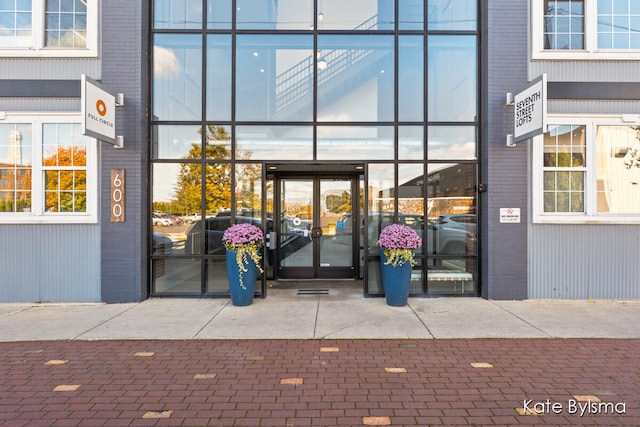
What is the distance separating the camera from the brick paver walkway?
3.16 metres

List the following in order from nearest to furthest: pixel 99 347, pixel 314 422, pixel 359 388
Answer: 1. pixel 314 422
2. pixel 359 388
3. pixel 99 347

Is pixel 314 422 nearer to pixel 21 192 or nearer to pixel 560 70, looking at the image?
pixel 21 192

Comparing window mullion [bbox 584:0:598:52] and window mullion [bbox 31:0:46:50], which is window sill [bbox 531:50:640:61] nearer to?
window mullion [bbox 584:0:598:52]

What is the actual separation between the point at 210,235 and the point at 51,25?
5275 millimetres

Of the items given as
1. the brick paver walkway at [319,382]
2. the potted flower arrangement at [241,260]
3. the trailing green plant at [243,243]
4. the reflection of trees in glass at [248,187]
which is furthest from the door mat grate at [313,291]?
the brick paver walkway at [319,382]

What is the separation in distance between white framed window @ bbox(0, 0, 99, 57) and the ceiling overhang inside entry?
4192mm

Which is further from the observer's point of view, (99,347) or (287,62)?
(287,62)

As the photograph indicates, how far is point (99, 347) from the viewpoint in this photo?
185 inches

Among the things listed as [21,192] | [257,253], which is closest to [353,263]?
[257,253]

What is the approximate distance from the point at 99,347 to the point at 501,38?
8.82m

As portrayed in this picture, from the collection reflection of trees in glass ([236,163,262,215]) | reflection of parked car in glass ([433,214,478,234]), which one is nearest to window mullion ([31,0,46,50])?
reflection of trees in glass ([236,163,262,215])

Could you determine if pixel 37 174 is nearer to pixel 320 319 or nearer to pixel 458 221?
pixel 320 319

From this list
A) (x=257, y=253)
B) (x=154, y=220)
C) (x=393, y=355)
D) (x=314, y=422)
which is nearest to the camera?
(x=314, y=422)

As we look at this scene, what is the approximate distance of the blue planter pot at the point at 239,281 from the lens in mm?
6488
